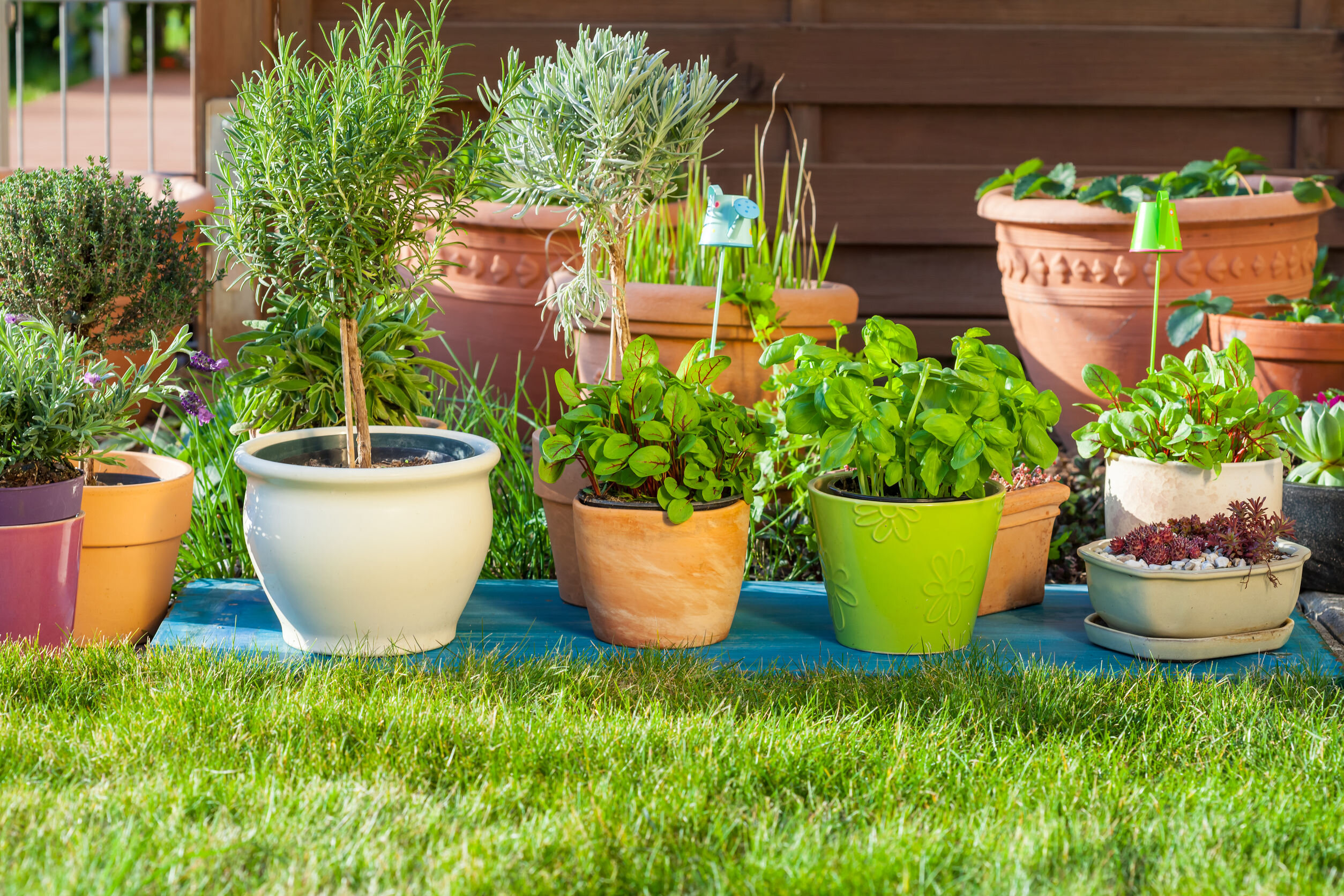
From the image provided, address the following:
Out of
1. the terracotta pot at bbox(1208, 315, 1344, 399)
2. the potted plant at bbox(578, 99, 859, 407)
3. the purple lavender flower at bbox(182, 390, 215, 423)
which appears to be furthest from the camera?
the terracotta pot at bbox(1208, 315, 1344, 399)

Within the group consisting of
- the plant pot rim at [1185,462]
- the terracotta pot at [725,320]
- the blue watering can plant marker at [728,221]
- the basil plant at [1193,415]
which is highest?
the blue watering can plant marker at [728,221]

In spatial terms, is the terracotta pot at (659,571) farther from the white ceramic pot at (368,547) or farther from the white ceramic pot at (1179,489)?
the white ceramic pot at (1179,489)

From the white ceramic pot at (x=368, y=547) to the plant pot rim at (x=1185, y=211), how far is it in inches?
70.8

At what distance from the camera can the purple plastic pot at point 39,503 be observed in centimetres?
189

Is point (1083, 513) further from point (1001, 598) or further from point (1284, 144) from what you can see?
point (1284, 144)

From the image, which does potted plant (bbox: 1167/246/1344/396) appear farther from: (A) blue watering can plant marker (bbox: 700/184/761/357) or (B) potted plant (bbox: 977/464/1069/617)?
(A) blue watering can plant marker (bbox: 700/184/761/357)

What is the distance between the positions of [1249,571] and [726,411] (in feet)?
2.82

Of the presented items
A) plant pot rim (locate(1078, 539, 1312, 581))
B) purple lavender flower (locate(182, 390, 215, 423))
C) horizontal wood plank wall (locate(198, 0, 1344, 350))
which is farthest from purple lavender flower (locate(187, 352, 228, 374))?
horizontal wood plank wall (locate(198, 0, 1344, 350))

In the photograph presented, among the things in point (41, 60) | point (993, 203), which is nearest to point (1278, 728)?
point (993, 203)

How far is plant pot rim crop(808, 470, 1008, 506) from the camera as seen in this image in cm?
199

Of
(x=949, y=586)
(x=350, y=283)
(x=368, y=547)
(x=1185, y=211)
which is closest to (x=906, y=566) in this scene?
(x=949, y=586)

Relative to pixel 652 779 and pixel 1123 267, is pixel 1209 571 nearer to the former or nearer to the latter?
pixel 652 779

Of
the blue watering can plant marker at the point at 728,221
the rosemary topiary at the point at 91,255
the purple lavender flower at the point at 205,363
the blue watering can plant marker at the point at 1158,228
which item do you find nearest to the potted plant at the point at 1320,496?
the blue watering can plant marker at the point at 1158,228

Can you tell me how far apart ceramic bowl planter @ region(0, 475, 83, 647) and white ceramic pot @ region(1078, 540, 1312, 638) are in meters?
1.58
